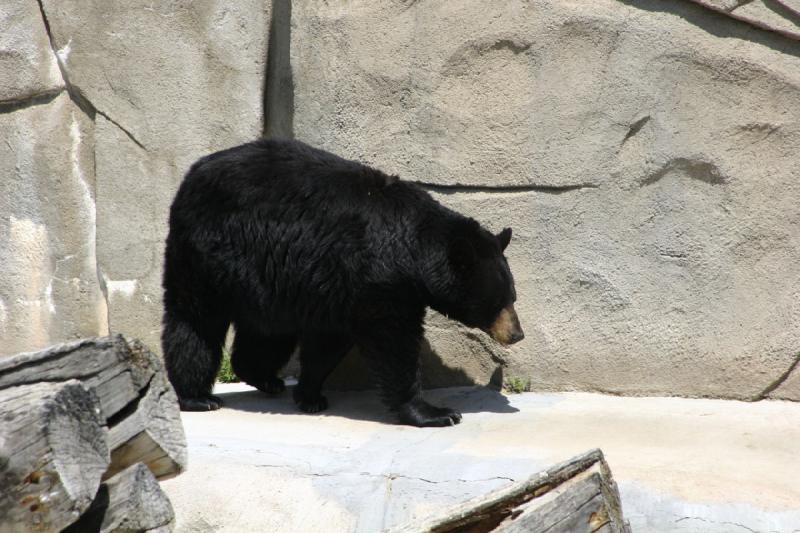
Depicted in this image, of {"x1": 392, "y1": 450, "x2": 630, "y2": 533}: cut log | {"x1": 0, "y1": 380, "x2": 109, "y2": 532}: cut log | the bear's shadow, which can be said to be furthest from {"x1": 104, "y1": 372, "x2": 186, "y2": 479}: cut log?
the bear's shadow

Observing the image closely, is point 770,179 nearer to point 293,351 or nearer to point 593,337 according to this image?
point 593,337

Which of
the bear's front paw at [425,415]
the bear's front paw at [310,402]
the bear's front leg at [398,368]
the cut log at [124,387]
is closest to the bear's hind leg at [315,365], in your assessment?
the bear's front paw at [310,402]

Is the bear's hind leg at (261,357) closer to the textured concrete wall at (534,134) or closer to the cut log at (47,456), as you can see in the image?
the textured concrete wall at (534,134)

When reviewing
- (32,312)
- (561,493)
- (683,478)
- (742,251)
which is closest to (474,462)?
(683,478)

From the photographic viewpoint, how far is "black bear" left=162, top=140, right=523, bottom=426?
6184 millimetres

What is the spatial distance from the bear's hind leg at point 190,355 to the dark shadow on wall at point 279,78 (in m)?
1.63

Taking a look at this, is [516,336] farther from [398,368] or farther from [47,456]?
[47,456]

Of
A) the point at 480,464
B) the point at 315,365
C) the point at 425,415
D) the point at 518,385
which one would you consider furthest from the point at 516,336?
the point at 480,464

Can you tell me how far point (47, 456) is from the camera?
Answer: 318cm

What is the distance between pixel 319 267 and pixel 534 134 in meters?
1.59

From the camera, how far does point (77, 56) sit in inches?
301

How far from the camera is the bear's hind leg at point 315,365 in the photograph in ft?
21.6

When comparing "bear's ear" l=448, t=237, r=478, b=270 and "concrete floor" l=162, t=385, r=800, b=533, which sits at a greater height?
"bear's ear" l=448, t=237, r=478, b=270

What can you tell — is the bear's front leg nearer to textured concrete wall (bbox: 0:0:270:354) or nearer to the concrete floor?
the concrete floor
